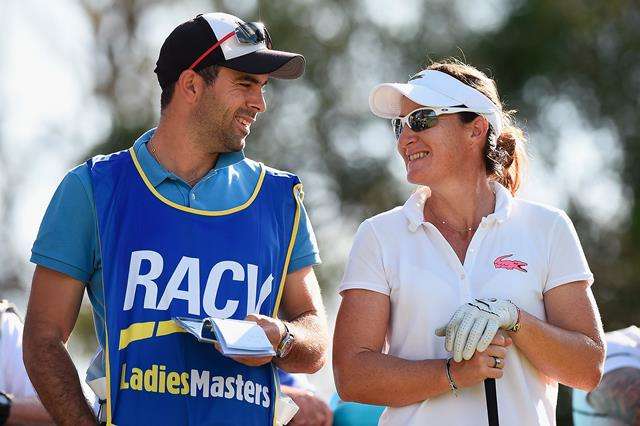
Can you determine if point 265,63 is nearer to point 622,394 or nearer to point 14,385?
point 14,385

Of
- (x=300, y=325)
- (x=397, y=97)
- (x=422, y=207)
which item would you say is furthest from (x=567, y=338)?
(x=397, y=97)

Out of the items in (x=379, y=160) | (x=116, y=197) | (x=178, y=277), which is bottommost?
(x=178, y=277)

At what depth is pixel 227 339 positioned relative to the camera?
4.77m

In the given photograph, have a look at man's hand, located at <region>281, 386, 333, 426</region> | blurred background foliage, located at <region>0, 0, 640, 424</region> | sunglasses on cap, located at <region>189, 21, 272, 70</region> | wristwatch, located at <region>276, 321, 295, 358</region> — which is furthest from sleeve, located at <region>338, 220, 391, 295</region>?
blurred background foliage, located at <region>0, 0, 640, 424</region>

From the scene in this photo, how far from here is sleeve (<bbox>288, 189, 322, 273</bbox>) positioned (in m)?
5.43

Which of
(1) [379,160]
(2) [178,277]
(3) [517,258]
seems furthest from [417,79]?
(1) [379,160]

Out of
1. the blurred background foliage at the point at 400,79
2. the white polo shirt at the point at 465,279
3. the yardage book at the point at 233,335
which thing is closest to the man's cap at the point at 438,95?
the white polo shirt at the point at 465,279

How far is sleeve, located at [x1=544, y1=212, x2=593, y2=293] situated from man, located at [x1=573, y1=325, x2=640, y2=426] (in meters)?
Answer: 1.32

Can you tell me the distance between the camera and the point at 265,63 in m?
5.46

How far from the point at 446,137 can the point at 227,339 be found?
146 centimetres

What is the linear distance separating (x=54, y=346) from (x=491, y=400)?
1.68 metres

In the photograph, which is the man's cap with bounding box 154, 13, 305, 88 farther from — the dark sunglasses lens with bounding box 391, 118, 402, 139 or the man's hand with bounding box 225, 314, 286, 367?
the man's hand with bounding box 225, 314, 286, 367

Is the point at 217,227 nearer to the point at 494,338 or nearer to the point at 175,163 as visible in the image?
the point at 175,163

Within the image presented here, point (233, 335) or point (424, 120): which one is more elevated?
point (424, 120)
